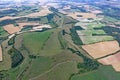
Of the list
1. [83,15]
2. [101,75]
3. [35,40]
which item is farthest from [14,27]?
[101,75]

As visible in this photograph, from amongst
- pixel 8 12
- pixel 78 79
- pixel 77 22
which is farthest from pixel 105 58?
pixel 8 12

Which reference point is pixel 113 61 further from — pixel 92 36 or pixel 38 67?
pixel 92 36

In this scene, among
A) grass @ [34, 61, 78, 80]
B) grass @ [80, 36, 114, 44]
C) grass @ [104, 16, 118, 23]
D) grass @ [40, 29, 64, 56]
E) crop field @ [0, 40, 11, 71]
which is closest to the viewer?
grass @ [34, 61, 78, 80]

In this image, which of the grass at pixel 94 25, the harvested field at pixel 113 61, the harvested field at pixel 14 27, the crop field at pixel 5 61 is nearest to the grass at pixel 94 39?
the harvested field at pixel 113 61

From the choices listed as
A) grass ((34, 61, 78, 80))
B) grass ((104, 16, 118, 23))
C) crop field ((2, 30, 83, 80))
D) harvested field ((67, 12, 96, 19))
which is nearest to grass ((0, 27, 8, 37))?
crop field ((2, 30, 83, 80))

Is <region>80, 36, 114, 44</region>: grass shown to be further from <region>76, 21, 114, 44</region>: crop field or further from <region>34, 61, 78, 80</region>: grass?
<region>34, 61, 78, 80</region>: grass

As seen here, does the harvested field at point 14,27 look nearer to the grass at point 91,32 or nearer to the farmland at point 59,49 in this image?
the farmland at point 59,49
